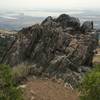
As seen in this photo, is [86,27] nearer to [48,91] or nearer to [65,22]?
[65,22]

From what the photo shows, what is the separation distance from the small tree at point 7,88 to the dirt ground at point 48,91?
11.3 metres

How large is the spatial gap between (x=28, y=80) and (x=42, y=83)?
12.2 feet

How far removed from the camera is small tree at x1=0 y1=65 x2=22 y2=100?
50594 millimetres

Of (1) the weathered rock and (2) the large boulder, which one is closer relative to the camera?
(1) the weathered rock

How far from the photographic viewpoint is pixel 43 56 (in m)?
78.4

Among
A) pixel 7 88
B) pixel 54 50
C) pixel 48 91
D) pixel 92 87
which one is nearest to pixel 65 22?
pixel 54 50

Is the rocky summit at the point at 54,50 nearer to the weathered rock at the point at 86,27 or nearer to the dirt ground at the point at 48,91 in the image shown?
the weathered rock at the point at 86,27

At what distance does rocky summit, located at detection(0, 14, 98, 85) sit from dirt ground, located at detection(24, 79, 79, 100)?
3.91m

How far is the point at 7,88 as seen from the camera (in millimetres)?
51281

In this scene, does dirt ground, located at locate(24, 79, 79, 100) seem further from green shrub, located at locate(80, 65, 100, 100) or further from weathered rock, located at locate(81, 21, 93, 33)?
weathered rock, located at locate(81, 21, 93, 33)

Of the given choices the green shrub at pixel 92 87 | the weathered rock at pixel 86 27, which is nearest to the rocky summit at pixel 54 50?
the weathered rock at pixel 86 27

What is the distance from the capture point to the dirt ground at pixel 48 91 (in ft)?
215

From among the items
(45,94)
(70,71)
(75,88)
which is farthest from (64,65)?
(45,94)

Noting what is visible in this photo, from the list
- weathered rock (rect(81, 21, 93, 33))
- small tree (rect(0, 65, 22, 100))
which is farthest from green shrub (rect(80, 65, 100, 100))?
weathered rock (rect(81, 21, 93, 33))
